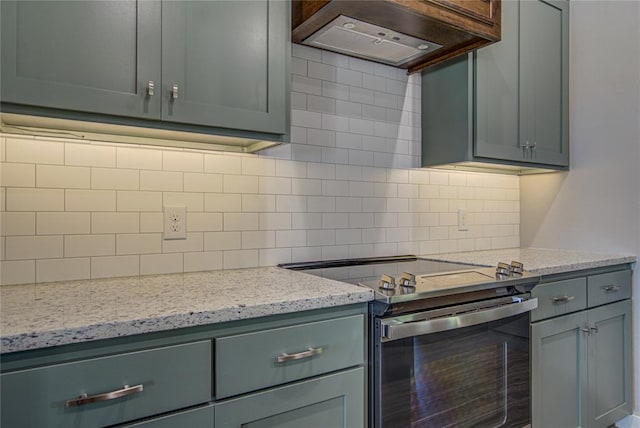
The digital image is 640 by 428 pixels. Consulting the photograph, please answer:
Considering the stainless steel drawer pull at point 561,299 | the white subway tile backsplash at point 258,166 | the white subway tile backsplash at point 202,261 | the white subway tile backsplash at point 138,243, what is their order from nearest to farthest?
the white subway tile backsplash at point 138,243 → the white subway tile backsplash at point 202,261 → the white subway tile backsplash at point 258,166 → the stainless steel drawer pull at point 561,299

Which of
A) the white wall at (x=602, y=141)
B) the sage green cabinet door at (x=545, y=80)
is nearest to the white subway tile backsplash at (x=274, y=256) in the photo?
the sage green cabinet door at (x=545, y=80)

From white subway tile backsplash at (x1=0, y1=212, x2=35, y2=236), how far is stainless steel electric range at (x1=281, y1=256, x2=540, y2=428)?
35.8 inches

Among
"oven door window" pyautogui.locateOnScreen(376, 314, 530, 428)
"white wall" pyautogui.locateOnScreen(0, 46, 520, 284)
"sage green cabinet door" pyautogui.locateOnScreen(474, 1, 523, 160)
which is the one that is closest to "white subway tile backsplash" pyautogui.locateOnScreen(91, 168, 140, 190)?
"white wall" pyautogui.locateOnScreen(0, 46, 520, 284)

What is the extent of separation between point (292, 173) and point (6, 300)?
108 cm

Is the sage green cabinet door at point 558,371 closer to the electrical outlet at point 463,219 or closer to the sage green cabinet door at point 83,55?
the electrical outlet at point 463,219

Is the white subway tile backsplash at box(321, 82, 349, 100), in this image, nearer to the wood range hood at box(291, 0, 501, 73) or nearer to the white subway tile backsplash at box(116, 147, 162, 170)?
the wood range hood at box(291, 0, 501, 73)

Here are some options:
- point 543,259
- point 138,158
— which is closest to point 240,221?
point 138,158

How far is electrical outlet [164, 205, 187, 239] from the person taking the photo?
4.95 feet

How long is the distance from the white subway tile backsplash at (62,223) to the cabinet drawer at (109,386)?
65cm

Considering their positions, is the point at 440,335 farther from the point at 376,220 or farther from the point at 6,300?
the point at 6,300

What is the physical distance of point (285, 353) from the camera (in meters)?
1.07

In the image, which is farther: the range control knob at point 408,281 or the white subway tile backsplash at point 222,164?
the white subway tile backsplash at point 222,164

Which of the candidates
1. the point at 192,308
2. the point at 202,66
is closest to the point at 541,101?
the point at 202,66

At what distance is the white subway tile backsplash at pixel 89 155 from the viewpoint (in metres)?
1.35
